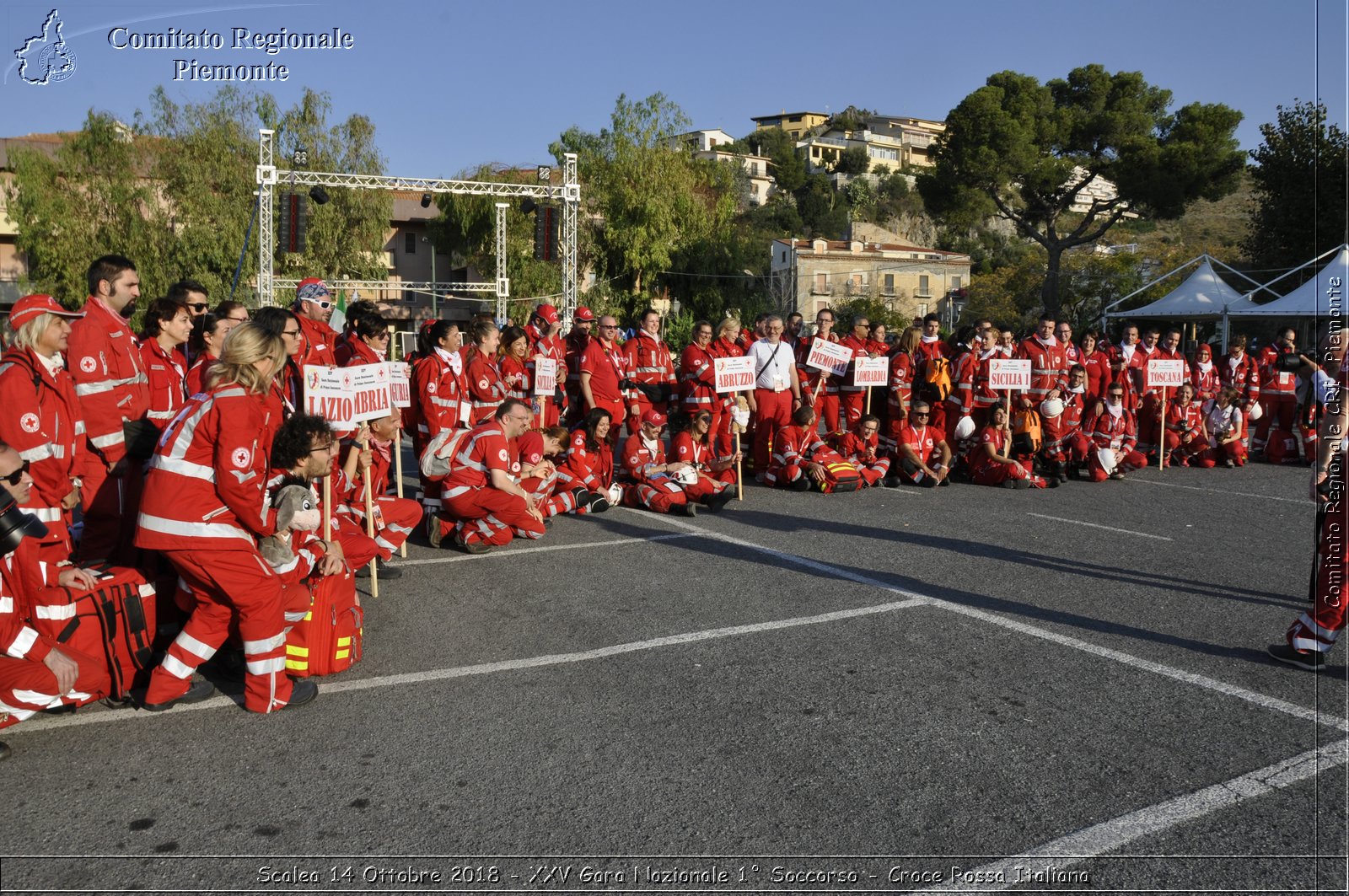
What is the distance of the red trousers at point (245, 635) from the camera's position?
15.2 feet

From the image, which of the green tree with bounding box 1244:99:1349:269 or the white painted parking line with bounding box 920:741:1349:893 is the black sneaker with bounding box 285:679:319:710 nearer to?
the white painted parking line with bounding box 920:741:1349:893

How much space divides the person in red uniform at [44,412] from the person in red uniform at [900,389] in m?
9.38

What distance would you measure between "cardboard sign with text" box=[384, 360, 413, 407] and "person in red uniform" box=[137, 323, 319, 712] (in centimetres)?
303

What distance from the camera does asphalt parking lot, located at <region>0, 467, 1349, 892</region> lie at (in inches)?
137

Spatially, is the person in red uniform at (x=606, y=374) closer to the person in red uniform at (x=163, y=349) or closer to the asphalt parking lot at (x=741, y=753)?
the asphalt parking lot at (x=741, y=753)

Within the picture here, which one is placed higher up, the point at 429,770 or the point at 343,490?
the point at 343,490

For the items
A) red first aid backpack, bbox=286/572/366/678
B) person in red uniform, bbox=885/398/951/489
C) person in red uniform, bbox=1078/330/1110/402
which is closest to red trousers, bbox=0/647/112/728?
red first aid backpack, bbox=286/572/366/678

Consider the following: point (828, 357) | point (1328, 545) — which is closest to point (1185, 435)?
point (828, 357)

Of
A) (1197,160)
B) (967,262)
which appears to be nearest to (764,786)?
(1197,160)

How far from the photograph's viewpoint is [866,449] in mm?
12242

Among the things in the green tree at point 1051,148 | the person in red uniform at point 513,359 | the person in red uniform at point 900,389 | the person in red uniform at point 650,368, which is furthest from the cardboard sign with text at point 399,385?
the green tree at point 1051,148

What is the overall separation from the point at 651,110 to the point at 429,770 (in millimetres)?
47295

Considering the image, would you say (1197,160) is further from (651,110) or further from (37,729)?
(37,729)

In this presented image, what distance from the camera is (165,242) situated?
134ft
